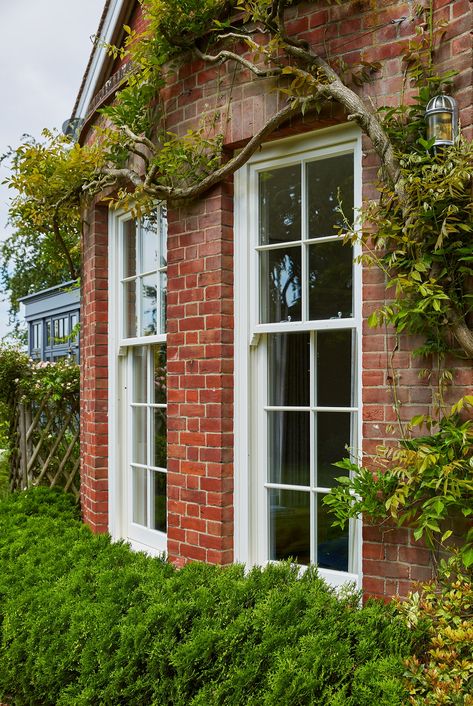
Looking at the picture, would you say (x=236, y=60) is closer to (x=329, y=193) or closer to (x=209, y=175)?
(x=209, y=175)

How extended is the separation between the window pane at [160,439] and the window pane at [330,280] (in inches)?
62.0

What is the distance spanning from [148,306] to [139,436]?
991mm

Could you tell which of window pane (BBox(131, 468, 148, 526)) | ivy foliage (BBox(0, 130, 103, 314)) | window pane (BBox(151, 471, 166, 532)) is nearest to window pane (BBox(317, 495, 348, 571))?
window pane (BBox(151, 471, 166, 532))

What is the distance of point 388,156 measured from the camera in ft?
9.66

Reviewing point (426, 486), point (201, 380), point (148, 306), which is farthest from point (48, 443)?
point (426, 486)

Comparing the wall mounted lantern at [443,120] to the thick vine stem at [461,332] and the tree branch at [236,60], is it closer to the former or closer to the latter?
the thick vine stem at [461,332]

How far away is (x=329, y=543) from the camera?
3398 millimetres

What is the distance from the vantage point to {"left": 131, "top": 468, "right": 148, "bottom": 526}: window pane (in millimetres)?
4711

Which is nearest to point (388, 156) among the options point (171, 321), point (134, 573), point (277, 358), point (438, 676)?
point (277, 358)

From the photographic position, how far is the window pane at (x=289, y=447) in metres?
3.47

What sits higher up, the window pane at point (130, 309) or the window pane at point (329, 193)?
the window pane at point (329, 193)

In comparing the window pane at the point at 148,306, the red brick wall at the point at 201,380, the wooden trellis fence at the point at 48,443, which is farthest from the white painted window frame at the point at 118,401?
the wooden trellis fence at the point at 48,443

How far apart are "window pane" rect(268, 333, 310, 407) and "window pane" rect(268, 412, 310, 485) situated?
8 centimetres

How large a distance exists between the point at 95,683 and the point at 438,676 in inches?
61.8
